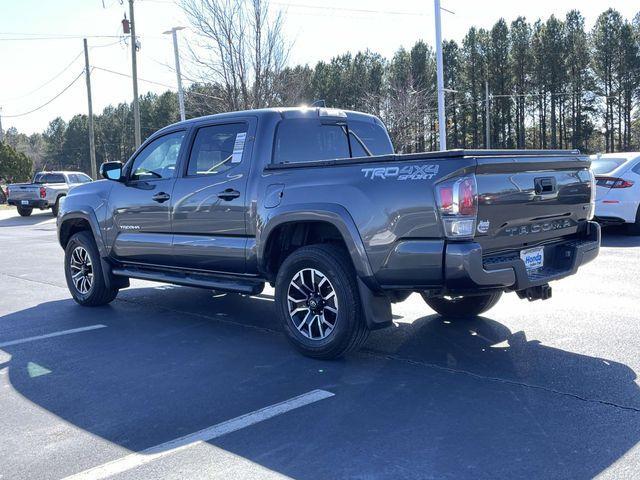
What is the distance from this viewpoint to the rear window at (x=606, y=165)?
11.4 metres

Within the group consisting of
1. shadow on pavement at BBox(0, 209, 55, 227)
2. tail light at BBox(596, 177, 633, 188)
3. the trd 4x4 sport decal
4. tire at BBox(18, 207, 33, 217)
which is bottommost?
shadow on pavement at BBox(0, 209, 55, 227)

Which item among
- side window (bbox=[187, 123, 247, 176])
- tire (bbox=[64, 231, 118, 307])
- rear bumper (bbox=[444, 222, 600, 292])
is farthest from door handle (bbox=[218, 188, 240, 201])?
tire (bbox=[64, 231, 118, 307])

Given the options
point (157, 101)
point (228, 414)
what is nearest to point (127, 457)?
point (228, 414)

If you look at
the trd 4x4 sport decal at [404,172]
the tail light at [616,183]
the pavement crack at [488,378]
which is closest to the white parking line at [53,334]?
the pavement crack at [488,378]

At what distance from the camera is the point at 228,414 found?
161 inches

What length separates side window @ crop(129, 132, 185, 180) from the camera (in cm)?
662

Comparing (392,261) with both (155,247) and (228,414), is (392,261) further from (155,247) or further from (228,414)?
(155,247)

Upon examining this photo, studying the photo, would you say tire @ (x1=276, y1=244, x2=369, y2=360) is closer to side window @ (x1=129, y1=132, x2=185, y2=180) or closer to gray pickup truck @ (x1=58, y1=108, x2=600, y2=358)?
gray pickup truck @ (x1=58, y1=108, x2=600, y2=358)

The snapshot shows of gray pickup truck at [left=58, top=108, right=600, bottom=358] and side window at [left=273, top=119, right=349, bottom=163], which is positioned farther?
side window at [left=273, top=119, right=349, bottom=163]

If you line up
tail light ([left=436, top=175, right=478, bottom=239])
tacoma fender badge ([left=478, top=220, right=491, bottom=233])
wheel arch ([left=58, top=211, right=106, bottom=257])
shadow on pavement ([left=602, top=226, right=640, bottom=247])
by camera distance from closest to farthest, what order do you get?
tail light ([left=436, top=175, right=478, bottom=239]), tacoma fender badge ([left=478, top=220, right=491, bottom=233]), wheel arch ([left=58, top=211, right=106, bottom=257]), shadow on pavement ([left=602, top=226, right=640, bottom=247])

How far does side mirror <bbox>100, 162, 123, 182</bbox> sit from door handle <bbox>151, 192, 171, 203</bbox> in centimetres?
72

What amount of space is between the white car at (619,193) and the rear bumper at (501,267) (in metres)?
6.39

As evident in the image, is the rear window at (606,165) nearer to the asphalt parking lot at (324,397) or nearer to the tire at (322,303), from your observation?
the asphalt parking lot at (324,397)

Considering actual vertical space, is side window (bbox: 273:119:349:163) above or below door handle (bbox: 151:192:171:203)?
above
